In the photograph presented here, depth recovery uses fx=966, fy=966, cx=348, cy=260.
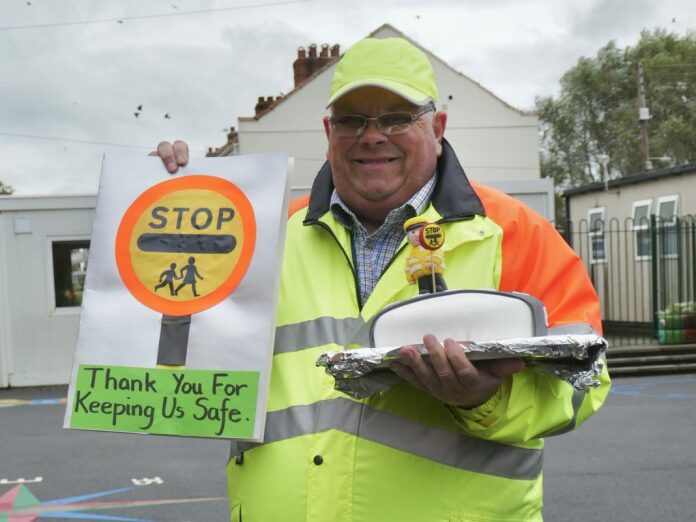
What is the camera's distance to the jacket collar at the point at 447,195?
2.38 metres

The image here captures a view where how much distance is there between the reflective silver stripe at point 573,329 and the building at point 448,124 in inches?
1107

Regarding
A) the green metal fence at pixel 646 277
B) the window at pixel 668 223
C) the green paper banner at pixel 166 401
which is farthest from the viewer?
the window at pixel 668 223

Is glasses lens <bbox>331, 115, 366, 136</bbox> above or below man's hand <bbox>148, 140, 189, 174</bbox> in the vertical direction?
above

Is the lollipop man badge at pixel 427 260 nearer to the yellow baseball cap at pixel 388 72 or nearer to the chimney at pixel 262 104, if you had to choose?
the yellow baseball cap at pixel 388 72

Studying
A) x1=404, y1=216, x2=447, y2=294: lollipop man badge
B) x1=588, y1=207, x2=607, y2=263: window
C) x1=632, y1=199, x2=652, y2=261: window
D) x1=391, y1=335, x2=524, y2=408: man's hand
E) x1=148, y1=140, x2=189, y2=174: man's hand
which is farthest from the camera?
x1=588, y1=207, x2=607, y2=263: window

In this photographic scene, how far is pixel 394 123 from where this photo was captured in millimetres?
2416

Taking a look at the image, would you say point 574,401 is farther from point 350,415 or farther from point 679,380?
point 679,380

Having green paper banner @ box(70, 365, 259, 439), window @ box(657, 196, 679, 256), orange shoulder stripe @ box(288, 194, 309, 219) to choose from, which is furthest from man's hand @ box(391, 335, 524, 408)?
window @ box(657, 196, 679, 256)

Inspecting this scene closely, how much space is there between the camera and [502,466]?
2.24 m

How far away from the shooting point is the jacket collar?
2.38 metres

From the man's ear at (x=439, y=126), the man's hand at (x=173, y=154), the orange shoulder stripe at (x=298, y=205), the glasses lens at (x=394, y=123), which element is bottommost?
the orange shoulder stripe at (x=298, y=205)

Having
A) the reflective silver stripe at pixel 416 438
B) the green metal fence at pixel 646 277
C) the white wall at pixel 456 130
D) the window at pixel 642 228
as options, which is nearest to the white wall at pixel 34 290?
the green metal fence at pixel 646 277

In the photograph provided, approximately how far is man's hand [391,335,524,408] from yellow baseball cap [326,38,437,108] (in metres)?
0.73

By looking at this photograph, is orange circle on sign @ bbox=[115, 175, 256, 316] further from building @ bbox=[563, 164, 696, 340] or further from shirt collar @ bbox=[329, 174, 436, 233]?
building @ bbox=[563, 164, 696, 340]
